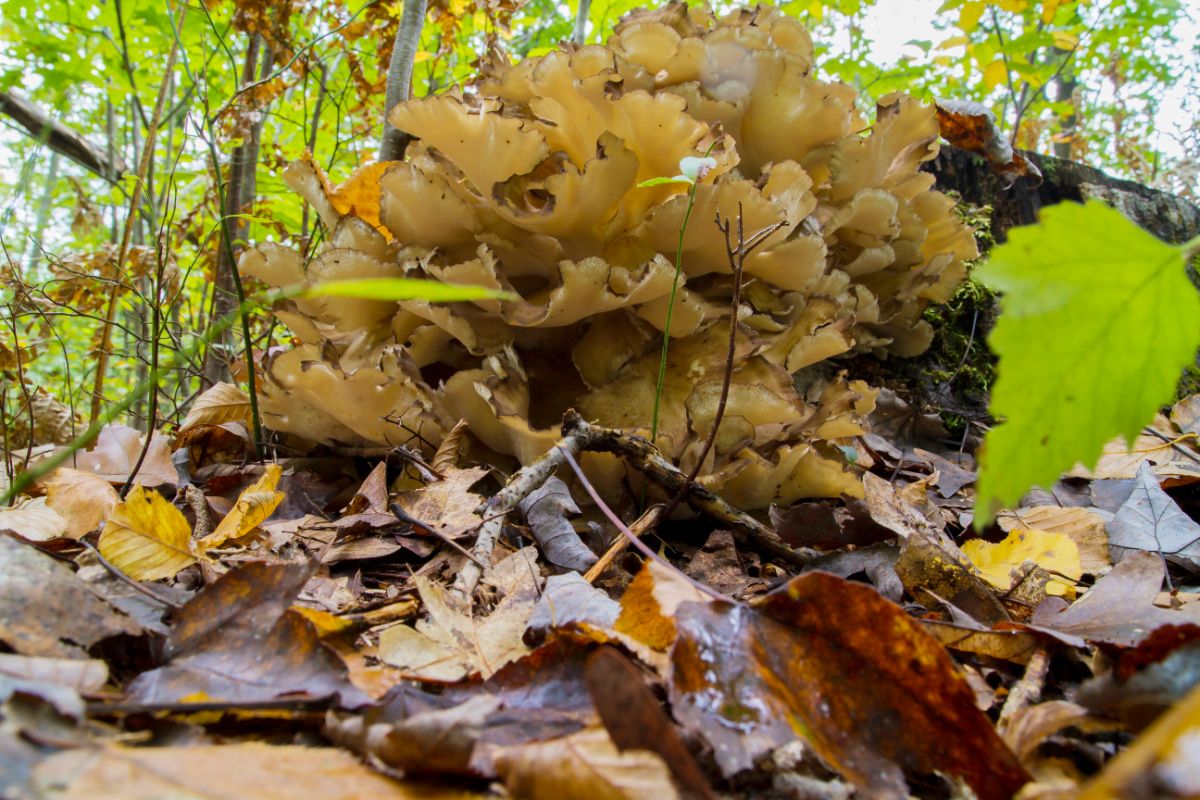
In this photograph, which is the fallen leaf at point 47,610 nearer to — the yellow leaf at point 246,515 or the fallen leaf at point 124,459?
the yellow leaf at point 246,515

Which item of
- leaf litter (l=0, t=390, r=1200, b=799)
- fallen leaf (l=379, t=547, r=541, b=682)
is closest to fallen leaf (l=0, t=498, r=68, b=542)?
leaf litter (l=0, t=390, r=1200, b=799)

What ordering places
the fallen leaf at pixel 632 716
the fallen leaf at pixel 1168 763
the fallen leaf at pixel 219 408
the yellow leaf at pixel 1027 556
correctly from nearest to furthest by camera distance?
the fallen leaf at pixel 1168 763 → the fallen leaf at pixel 632 716 → the yellow leaf at pixel 1027 556 → the fallen leaf at pixel 219 408

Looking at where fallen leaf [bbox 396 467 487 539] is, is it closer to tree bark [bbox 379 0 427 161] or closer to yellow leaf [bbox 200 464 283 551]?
yellow leaf [bbox 200 464 283 551]

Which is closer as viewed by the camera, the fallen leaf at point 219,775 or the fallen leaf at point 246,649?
the fallen leaf at point 219,775

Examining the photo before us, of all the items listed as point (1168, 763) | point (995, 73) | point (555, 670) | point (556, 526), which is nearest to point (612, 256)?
point (556, 526)

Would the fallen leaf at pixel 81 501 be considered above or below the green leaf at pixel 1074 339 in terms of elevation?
below

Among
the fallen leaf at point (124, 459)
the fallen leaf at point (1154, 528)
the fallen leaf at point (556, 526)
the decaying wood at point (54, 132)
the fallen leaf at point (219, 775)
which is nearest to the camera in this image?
the fallen leaf at point (219, 775)

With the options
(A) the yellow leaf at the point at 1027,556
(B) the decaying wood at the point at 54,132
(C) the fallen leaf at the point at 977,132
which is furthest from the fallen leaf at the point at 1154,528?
(B) the decaying wood at the point at 54,132

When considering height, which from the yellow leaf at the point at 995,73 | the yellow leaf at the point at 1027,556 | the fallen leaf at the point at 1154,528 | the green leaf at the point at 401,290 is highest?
the yellow leaf at the point at 995,73
